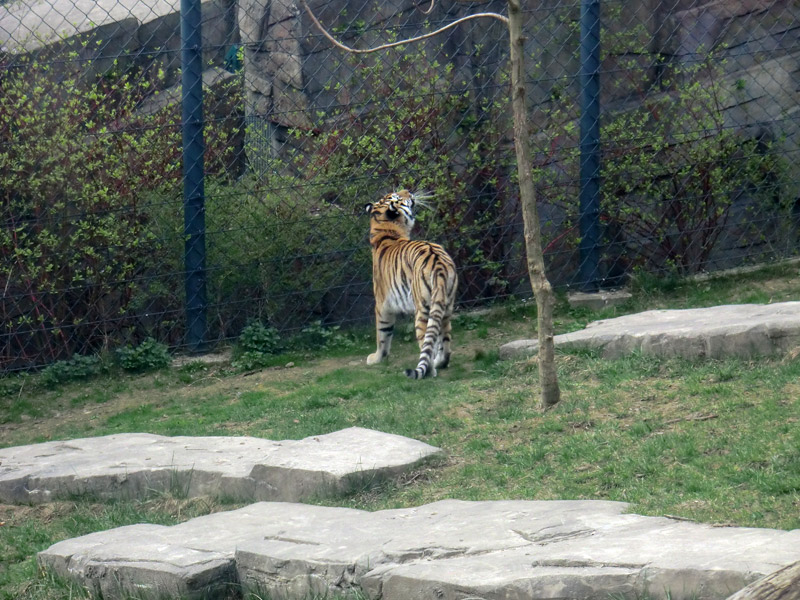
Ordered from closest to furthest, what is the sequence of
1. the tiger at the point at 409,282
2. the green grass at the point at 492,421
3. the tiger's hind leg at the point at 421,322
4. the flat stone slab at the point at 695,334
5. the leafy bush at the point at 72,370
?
the green grass at the point at 492,421
the flat stone slab at the point at 695,334
the tiger at the point at 409,282
the tiger's hind leg at the point at 421,322
the leafy bush at the point at 72,370

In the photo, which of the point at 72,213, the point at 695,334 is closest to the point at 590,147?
the point at 695,334

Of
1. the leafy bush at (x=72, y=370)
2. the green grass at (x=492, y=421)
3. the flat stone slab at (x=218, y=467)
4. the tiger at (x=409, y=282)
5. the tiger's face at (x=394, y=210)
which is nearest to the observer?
the green grass at (x=492, y=421)

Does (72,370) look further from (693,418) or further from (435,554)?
(435,554)

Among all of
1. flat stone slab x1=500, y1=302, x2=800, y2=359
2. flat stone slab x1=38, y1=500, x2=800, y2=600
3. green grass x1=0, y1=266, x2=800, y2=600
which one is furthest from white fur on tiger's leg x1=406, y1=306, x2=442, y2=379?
flat stone slab x1=38, y1=500, x2=800, y2=600

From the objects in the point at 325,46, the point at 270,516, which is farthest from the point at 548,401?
the point at 325,46

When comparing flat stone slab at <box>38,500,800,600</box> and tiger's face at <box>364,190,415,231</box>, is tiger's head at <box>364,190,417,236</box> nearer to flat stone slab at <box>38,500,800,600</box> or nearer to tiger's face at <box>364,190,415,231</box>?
tiger's face at <box>364,190,415,231</box>

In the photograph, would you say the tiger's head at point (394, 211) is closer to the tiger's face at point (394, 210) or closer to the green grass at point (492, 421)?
the tiger's face at point (394, 210)

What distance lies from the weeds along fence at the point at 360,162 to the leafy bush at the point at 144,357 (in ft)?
0.85

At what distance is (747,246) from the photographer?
9.40m

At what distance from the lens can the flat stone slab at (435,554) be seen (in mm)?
2930

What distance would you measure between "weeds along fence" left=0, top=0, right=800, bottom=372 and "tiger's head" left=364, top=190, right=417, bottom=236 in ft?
1.46

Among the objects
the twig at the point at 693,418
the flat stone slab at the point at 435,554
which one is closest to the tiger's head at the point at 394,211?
the twig at the point at 693,418

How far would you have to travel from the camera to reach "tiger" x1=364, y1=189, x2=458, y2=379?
24.5 ft

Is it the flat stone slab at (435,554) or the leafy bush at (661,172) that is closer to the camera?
the flat stone slab at (435,554)
